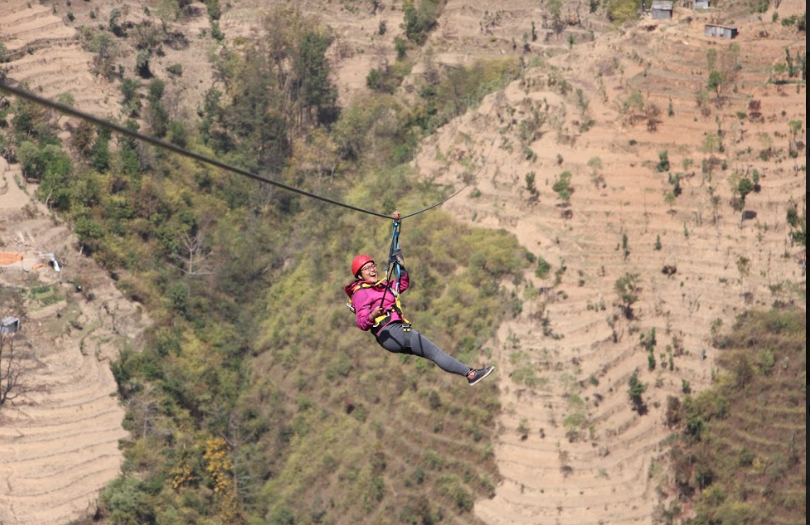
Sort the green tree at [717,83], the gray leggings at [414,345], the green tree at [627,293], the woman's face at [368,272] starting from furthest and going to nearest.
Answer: the green tree at [717,83] → the green tree at [627,293] → the woman's face at [368,272] → the gray leggings at [414,345]

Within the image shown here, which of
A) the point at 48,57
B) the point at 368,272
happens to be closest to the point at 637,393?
the point at 368,272

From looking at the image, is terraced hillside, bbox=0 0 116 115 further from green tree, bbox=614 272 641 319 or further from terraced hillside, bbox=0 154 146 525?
green tree, bbox=614 272 641 319

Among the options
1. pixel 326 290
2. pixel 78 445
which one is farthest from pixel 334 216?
pixel 78 445

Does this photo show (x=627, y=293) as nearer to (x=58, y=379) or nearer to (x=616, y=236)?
(x=616, y=236)

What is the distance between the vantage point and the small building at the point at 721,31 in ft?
128

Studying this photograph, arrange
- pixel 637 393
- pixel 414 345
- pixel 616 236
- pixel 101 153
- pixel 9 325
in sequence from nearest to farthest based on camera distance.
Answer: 1. pixel 414 345
2. pixel 637 393
3. pixel 616 236
4. pixel 9 325
5. pixel 101 153

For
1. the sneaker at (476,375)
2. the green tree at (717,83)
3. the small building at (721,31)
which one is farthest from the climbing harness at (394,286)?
the small building at (721,31)

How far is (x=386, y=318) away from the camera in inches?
573

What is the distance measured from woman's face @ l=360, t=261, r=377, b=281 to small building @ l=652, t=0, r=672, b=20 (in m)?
28.3

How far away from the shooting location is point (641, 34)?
40000 mm

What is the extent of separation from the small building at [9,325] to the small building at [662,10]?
20899 mm

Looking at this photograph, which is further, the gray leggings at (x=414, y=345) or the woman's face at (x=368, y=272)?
the woman's face at (x=368, y=272)

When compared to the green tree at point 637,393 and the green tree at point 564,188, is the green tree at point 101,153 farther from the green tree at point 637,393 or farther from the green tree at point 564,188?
the green tree at point 637,393

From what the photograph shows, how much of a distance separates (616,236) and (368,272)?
72.8 feet
